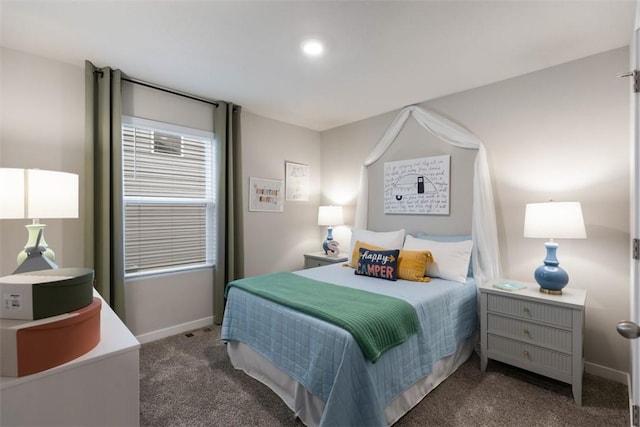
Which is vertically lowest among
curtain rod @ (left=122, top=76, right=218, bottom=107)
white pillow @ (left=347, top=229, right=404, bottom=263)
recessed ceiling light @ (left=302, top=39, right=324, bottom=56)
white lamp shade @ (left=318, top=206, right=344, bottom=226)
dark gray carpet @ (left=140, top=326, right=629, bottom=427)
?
dark gray carpet @ (left=140, top=326, right=629, bottom=427)

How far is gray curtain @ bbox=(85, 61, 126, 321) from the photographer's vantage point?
2494mm

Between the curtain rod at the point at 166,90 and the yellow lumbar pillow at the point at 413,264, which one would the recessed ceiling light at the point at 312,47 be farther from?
the yellow lumbar pillow at the point at 413,264

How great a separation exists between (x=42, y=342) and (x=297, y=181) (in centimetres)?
344

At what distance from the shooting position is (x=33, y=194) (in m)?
1.52

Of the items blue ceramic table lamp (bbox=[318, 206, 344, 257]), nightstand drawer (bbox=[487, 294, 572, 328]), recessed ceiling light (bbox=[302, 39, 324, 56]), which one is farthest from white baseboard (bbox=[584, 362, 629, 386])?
recessed ceiling light (bbox=[302, 39, 324, 56])

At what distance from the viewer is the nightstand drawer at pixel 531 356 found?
2.02 metres

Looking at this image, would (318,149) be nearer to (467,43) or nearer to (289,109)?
(289,109)

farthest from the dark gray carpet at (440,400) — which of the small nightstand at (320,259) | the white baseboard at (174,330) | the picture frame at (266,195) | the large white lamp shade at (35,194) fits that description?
the picture frame at (266,195)

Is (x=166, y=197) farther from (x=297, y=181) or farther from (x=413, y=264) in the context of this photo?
(x=413, y=264)

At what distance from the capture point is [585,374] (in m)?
2.32

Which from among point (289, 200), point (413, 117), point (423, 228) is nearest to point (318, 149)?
point (289, 200)

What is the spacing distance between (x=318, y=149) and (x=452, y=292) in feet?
9.46

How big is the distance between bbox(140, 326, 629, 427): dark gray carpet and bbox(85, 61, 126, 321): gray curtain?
0.83 m

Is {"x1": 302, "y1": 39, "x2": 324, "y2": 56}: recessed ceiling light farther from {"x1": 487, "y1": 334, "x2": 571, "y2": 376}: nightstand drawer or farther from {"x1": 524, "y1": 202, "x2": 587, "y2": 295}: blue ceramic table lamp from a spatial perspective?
{"x1": 487, "y1": 334, "x2": 571, "y2": 376}: nightstand drawer
